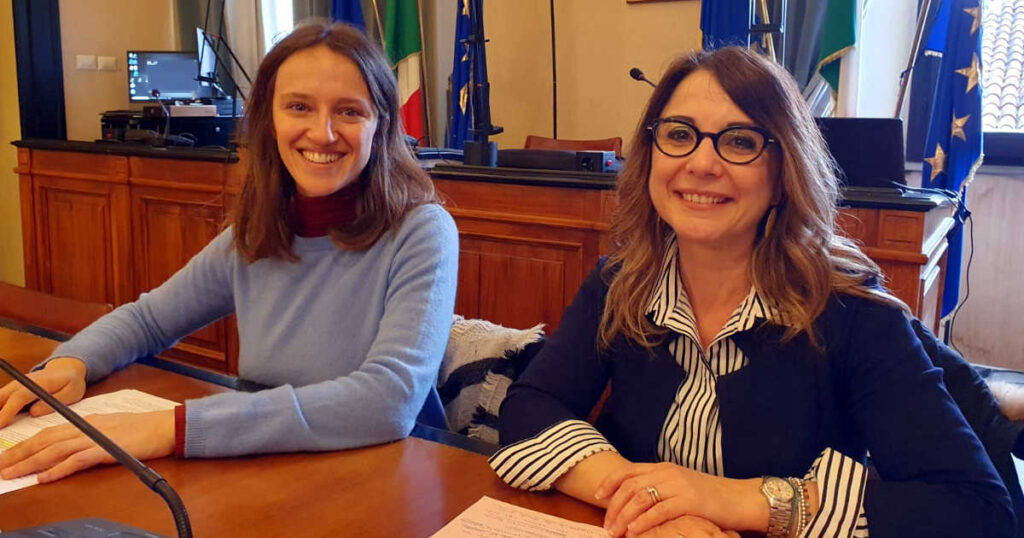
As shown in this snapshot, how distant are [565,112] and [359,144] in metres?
3.58

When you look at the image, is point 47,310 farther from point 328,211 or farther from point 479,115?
point 479,115

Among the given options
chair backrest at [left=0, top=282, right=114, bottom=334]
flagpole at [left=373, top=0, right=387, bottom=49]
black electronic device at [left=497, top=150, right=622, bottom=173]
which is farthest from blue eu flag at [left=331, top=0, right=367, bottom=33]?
chair backrest at [left=0, top=282, right=114, bottom=334]

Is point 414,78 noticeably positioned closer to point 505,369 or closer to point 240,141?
point 240,141

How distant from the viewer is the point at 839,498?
38.7 inches

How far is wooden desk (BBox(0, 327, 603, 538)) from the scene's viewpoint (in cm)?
90

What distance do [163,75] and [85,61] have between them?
18.8 inches

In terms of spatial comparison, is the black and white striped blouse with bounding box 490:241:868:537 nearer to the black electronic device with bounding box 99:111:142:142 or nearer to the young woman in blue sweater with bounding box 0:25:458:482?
the young woman in blue sweater with bounding box 0:25:458:482

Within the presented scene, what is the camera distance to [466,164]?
288 cm

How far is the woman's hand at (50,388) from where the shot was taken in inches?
46.7

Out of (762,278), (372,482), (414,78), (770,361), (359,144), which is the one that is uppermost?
(414,78)

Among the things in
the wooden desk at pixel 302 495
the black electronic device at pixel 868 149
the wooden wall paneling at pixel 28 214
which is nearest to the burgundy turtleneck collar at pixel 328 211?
the wooden desk at pixel 302 495

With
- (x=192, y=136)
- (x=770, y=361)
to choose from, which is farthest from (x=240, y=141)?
(x=192, y=136)

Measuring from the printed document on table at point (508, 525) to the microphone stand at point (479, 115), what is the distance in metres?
1.99

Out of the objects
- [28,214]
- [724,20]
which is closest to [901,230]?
[724,20]
